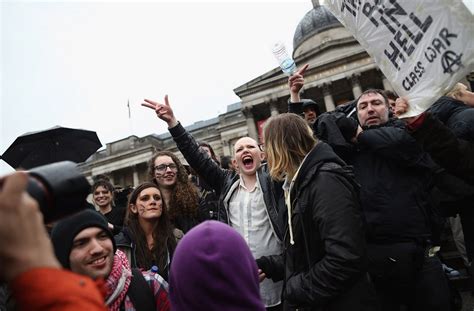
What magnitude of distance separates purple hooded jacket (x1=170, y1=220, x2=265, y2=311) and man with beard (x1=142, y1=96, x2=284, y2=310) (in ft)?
5.04

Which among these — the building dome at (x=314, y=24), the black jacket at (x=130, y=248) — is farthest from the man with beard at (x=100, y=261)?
the building dome at (x=314, y=24)

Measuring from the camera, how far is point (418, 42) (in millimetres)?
2166

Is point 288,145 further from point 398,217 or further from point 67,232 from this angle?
point 67,232

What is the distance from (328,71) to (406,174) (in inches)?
1022

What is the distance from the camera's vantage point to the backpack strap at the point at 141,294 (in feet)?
6.79

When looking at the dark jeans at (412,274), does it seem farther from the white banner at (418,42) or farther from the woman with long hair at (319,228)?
the white banner at (418,42)

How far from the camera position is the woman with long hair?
1.86 m

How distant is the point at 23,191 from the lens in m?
0.74

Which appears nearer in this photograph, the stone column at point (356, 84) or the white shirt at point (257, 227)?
the white shirt at point (257, 227)

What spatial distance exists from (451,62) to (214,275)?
1.79 m

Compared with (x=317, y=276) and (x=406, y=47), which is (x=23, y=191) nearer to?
(x=317, y=276)

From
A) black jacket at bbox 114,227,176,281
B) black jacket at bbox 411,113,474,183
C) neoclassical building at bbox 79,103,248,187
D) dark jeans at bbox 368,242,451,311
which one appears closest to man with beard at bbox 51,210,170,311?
black jacket at bbox 114,227,176,281

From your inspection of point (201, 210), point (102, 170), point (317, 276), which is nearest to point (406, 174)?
point (317, 276)

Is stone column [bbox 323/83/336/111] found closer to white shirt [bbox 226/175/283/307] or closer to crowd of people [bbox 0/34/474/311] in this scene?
crowd of people [bbox 0/34/474/311]
